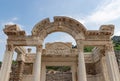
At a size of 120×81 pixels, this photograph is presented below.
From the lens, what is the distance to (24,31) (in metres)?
12.3

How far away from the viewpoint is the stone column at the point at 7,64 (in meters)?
11.2

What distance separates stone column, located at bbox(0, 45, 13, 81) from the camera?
442 inches

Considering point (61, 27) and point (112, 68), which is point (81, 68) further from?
point (61, 27)

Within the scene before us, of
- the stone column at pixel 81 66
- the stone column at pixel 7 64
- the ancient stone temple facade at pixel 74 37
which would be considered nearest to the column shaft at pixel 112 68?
the ancient stone temple facade at pixel 74 37

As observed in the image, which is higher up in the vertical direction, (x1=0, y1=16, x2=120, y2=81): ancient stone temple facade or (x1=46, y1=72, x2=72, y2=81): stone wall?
(x1=0, y1=16, x2=120, y2=81): ancient stone temple facade

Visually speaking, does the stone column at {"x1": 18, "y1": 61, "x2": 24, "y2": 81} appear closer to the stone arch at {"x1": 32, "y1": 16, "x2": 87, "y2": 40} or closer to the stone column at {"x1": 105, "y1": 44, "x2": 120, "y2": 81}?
the stone arch at {"x1": 32, "y1": 16, "x2": 87, "y2": 40}

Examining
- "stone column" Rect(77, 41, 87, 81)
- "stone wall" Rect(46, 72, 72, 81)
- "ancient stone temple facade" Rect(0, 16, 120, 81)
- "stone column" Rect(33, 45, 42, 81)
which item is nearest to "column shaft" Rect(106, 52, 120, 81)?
"ancient stone temple facade" Rect(0, 16, 120, 81)

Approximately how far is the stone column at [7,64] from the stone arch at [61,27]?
263 centimetres

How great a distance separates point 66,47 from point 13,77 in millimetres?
6340

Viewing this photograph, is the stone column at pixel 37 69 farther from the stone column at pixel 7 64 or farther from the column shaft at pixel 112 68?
the column shaft at pixel 112 68

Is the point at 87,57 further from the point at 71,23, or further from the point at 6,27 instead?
the point at 6,27

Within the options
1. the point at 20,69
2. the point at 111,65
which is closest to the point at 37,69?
the point at 20,69

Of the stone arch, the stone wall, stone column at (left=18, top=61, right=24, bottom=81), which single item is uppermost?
the stone arch

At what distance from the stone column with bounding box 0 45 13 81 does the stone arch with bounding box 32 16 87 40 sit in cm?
263
